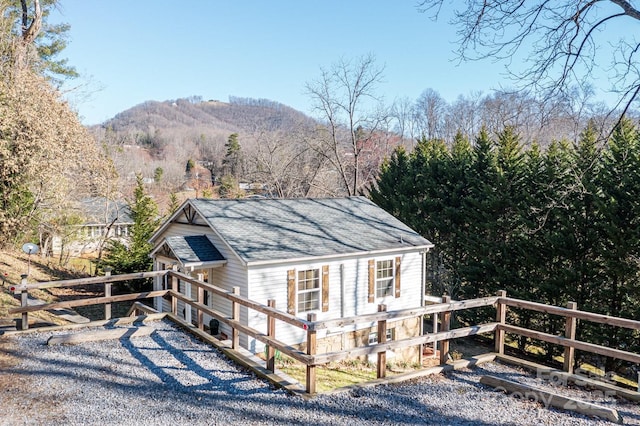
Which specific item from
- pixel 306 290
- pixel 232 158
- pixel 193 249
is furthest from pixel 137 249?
pixel 232 158

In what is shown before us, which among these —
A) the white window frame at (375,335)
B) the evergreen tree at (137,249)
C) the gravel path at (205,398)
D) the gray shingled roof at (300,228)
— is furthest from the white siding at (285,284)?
the gravel path at (205,398)

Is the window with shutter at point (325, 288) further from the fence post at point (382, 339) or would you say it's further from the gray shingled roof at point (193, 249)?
the fence post at point (382, 339)

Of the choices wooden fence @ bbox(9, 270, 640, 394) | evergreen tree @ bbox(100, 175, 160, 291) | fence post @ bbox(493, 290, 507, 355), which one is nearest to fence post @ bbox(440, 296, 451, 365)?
wooden fence @ bbox(9, 270, 640, 394)

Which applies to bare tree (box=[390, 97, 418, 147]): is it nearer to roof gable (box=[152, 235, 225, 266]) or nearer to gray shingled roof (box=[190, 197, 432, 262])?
gray shingled roof (box=[190, 197, 432, 262])

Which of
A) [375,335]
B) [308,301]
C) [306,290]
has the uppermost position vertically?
[306,290]

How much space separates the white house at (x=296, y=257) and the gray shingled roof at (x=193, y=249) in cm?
3

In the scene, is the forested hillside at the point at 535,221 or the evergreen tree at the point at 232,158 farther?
the evergreen tree at the point at 232,158

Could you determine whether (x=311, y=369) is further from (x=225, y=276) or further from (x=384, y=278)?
(x=384, y=278)

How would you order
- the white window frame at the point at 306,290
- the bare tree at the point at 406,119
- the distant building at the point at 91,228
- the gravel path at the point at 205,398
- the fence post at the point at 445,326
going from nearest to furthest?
1. the gravel path at the point at 205,398
2. the fence post at the point at 445,326
3. the white window frame at the point at 306,290
4. the distant building at the point at 91,228
5. the bare tree at the point at 406,119

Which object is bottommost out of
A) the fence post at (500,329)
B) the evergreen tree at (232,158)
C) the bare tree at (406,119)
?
the fence post at (500,329)

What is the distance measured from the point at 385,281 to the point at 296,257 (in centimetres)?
392

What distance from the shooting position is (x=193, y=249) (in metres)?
13.2

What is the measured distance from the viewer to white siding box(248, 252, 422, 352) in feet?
41.5

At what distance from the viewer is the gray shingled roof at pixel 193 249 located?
12688 mm
